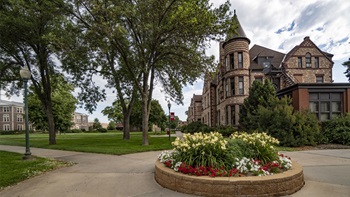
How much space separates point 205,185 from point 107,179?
293 centimetres

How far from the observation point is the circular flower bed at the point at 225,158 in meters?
5.08

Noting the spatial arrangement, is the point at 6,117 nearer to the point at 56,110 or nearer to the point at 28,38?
the point at 56,110

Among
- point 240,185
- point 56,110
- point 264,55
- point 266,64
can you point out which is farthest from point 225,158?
point 56,110

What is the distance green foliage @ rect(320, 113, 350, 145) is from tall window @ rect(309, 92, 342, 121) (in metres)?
1.45

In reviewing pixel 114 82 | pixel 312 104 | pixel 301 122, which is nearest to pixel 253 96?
pixel 312 104

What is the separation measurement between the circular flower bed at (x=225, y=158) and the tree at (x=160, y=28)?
7.34 m

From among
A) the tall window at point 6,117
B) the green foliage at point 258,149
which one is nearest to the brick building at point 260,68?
the green foliage at point 258,149

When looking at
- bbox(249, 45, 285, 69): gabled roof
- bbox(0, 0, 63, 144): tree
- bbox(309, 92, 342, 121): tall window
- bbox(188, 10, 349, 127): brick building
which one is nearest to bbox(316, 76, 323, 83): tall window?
bbox(188, 10, 349, 127): brick building

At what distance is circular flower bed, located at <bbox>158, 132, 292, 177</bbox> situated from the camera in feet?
16.7

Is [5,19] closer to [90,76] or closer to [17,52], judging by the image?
[17,52]

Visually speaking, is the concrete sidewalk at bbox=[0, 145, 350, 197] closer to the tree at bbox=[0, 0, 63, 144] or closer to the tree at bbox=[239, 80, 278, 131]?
the tree at bbox=[0, 0, 63, 144]

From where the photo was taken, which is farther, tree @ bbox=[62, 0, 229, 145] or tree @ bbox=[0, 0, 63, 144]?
tree @ bbox=[0, 0, 63, 144]

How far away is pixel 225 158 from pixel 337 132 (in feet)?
42.6

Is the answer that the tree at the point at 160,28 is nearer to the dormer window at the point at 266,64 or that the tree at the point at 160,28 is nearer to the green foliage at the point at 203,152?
the green foliage at the point at 203,152
